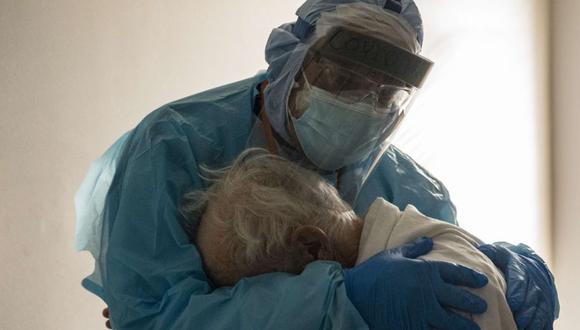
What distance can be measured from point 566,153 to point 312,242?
3007 mm

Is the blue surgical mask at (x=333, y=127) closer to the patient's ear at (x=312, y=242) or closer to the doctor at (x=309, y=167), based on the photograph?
the doctor at (x=309, y=167)

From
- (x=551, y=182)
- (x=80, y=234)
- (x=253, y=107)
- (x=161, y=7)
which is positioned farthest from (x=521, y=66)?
(x=80, y=234)

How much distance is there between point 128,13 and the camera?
1700 mm

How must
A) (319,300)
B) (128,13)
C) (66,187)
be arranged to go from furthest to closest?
1. (128,13)
2. (66,187)
3. (319,300)

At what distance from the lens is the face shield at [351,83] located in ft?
3.99

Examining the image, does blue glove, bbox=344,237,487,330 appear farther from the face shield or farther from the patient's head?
the face shield

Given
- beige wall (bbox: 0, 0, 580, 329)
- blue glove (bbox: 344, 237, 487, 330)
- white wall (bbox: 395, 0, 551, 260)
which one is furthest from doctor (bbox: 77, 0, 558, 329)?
white wall (bbox: 395, 0, 551, 260)

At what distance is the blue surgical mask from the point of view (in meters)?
1.27

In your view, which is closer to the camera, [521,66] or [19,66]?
[19,66]

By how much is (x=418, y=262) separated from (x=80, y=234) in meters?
0.72

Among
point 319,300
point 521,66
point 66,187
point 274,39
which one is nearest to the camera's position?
point 319,300

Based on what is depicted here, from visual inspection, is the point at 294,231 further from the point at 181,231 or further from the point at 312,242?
the point at 181,231

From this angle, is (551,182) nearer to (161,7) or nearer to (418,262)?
(161,7)

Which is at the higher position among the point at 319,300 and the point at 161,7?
the point at 161,7
